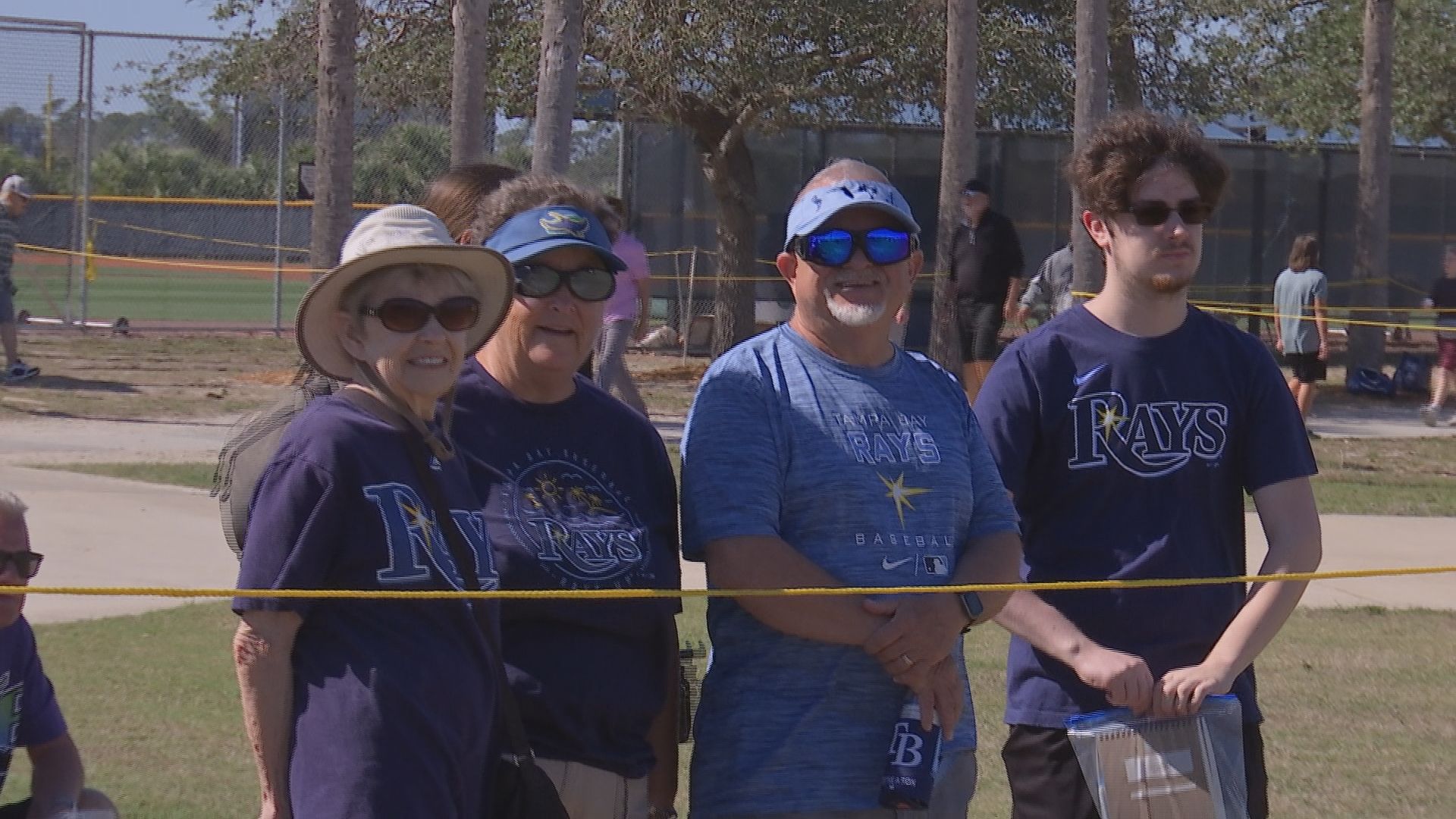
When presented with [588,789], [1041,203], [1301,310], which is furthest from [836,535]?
[1041,203]

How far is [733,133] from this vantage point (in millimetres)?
19188

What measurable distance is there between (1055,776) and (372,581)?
152 centimetres

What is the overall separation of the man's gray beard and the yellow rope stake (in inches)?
19.5

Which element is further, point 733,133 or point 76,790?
point 733,133

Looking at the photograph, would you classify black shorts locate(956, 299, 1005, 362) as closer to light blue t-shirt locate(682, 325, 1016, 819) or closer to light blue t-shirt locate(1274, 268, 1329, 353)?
light blue t-shirt locate(1274, 268, 1329, 353)

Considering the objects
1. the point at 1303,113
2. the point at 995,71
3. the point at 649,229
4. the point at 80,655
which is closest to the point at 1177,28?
the point at 995,71

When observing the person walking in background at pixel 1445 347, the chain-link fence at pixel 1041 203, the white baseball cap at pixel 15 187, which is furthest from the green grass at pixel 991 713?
the chain-link fence at pixel 1041 203

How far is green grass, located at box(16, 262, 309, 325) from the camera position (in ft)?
72.8

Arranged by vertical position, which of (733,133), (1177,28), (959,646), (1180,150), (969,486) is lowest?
(959,646)

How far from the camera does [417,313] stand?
2686 millimetres

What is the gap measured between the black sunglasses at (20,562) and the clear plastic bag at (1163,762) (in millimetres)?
2100

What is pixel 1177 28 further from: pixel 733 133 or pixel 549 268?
pixel 549 268

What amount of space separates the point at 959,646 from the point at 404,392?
1.20 meters

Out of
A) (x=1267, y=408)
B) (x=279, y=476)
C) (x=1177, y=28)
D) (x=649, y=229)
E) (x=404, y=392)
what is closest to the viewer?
(x=279, y=476)
